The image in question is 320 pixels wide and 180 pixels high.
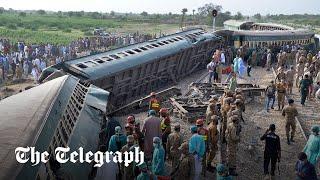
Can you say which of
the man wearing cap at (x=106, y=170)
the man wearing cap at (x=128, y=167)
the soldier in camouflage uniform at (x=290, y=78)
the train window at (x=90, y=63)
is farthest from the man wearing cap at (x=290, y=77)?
the man wearing cap at (x=106, y=170)

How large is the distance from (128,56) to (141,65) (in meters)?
0.66

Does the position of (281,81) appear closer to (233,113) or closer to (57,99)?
(233,113)

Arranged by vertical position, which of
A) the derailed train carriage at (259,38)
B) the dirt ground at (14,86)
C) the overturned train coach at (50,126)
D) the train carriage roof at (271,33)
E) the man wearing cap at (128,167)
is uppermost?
the train carriage roof at (271,33)

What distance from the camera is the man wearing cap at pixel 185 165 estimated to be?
26.8 ft

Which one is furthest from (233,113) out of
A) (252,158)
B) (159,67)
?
(159,67)

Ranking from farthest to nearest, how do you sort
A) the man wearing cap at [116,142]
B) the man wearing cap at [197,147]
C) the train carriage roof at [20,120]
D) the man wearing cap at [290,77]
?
the man wearing cap at [290,77], the man wearing cap at [197,147], the man wearing cap at [116,142], the train carriage roof at [20,120]

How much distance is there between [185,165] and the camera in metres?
8.19

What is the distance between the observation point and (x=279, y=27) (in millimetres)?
38250

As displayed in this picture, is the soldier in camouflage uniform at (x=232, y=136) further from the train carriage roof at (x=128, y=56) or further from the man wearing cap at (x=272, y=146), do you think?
the train carriage roof at (x=128, y=56)

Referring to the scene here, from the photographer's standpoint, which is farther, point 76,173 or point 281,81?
point 281,81

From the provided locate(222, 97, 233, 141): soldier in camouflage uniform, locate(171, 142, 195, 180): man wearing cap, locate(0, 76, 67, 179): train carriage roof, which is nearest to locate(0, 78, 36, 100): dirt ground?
locate(0, 76, 67, 179): train carriage roof

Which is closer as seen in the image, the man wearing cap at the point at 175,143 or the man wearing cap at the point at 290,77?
the man wearing cap at the point at 175,143

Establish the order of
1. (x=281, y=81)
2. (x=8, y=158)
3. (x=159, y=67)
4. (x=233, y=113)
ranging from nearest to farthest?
(x=8, y=158) < (x=233, y=113) < (x=281, y=81) < (x=159, y=67)

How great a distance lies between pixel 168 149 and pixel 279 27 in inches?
1245
